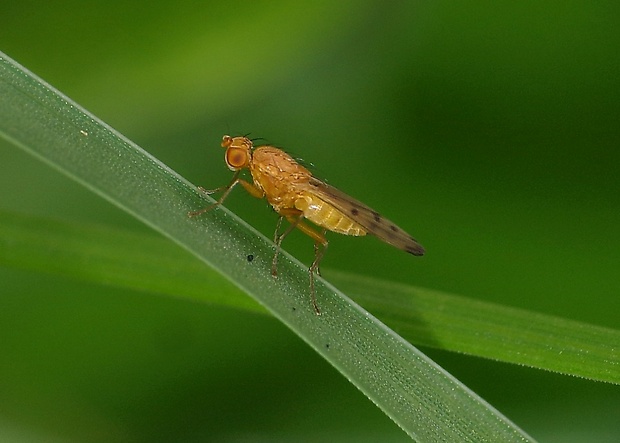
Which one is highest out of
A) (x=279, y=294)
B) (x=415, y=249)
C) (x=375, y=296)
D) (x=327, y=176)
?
(x=327, y=176)

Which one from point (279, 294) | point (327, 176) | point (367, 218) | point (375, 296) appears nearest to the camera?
point (279, 294)

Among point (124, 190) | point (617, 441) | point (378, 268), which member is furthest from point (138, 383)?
point (617, 441)

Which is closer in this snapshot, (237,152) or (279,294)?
(279,294)

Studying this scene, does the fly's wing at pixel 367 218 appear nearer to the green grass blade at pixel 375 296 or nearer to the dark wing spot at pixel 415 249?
the dark wing spot at pixel 415 249

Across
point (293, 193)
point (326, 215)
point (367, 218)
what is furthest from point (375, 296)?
point (293, 193)

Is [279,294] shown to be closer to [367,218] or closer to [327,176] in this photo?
[367,218]
